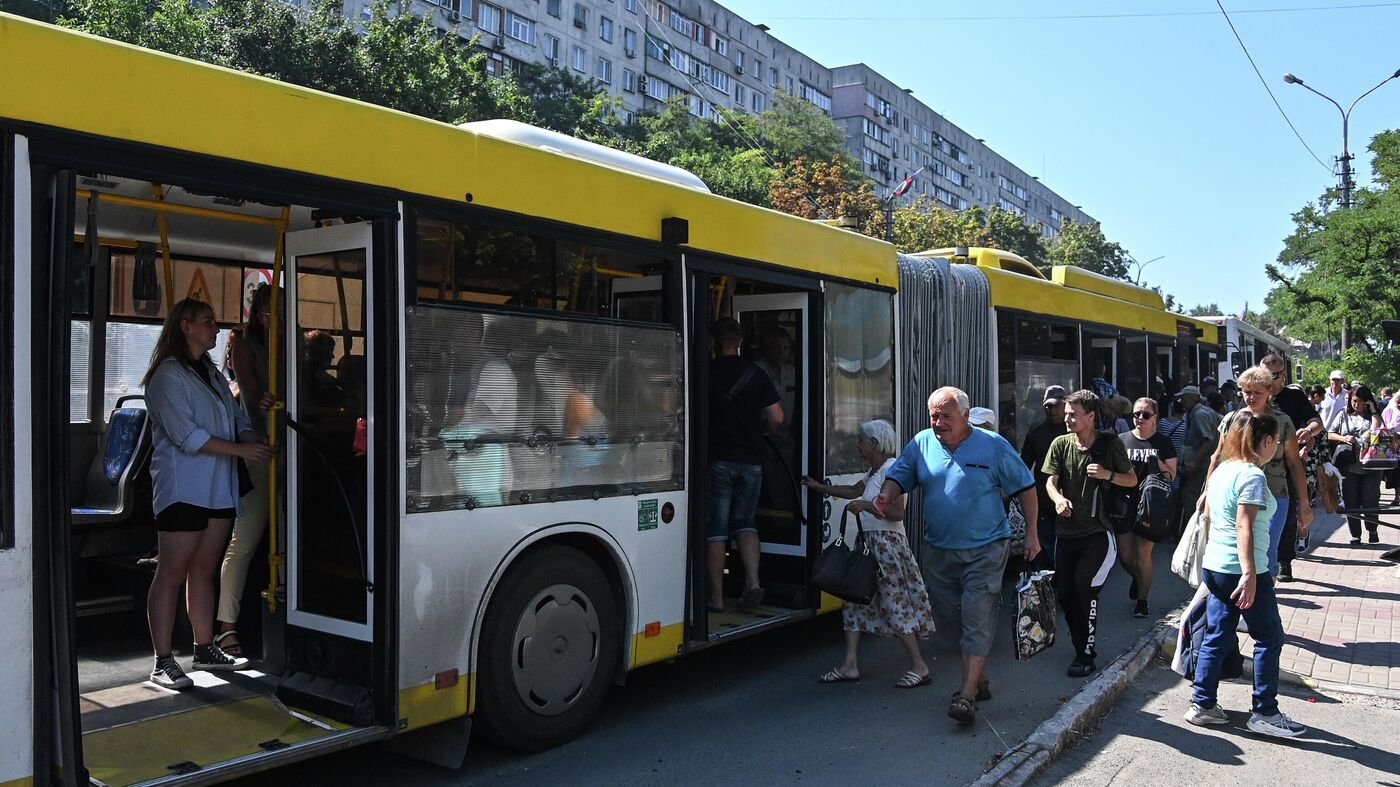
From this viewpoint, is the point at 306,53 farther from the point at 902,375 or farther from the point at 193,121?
the point at 193,121

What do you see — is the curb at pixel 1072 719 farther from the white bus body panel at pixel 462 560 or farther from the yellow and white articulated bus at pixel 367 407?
the white bus body panel at pixel 462 560

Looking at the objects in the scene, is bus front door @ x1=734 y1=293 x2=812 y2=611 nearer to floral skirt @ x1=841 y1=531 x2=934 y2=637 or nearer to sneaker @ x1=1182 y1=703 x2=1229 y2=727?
floral skirt @ x1=841 y1=531 x2=934 y2=637

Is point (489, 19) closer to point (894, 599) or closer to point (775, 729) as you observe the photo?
point (894, 599)

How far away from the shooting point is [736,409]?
671cm

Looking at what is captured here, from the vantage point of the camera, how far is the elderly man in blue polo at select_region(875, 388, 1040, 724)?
5664 millimetres

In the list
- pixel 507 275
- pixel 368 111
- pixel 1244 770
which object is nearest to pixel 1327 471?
pixel 1244 770

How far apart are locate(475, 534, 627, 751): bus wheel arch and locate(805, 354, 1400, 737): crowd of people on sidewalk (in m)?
1.64

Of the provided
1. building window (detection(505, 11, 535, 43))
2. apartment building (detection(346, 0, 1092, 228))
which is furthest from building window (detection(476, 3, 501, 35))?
building window (detection(505, 11, 535, 43))

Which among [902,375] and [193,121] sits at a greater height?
[193,121]

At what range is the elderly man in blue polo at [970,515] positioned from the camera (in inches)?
223

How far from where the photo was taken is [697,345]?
19.5ft

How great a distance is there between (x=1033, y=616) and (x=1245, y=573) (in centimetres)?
109

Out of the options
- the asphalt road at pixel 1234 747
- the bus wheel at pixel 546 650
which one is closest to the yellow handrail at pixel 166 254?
the bus wheel at pixel 546 650

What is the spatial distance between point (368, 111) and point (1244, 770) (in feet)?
16.3
